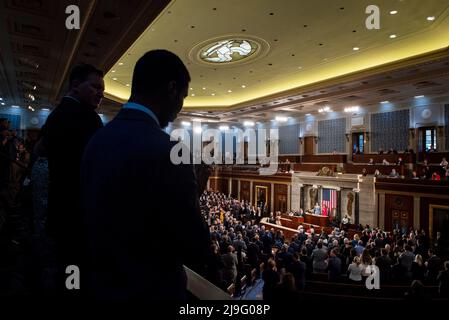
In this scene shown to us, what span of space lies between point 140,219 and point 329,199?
18.6 m

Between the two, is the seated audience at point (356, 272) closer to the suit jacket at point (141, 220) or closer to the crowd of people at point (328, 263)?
the crowd of people at point (328, 263)

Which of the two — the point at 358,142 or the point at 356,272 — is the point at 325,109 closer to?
the point at 358,142

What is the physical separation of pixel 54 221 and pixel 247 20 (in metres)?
11.3

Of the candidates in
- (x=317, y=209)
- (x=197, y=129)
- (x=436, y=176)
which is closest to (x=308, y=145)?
(x=317, y=209)

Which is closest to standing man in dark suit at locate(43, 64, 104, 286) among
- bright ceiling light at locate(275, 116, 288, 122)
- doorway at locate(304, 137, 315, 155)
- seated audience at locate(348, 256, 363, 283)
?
seated audience at locate(348, 256, 363, 283)

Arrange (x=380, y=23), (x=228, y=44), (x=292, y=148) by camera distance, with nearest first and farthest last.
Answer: (x=380, y=23) < (x=228, y=44) < (x=292, y=148)

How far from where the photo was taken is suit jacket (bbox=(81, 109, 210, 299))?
880 millimetres

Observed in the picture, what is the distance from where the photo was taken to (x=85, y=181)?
1.00 metres

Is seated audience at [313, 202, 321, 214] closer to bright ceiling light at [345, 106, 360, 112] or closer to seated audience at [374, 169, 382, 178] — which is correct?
seated audience at [374, 169, 382, 178]

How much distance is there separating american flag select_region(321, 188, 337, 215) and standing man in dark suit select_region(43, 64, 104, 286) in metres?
17.9

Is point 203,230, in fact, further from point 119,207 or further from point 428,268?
point 428,268

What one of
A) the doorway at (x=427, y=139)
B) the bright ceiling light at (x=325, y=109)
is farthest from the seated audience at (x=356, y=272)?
the bright ceiling light at (x=325, y=109)

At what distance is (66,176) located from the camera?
1389 millimetres
